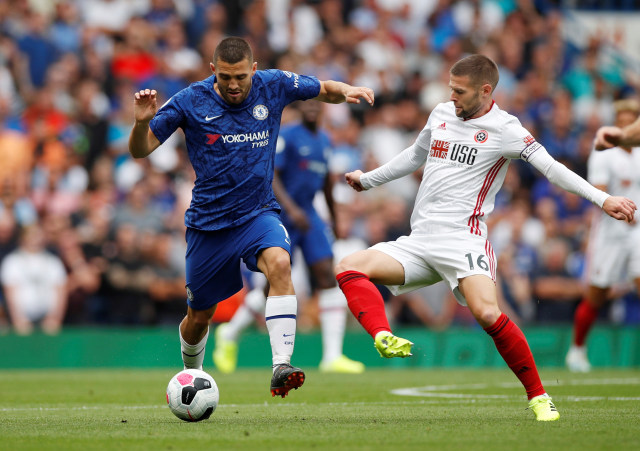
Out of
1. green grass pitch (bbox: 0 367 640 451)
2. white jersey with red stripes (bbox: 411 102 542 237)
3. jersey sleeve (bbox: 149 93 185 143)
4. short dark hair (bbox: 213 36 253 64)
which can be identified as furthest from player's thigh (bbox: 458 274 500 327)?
jersey sleeve (bbox: 149 93 185 143)

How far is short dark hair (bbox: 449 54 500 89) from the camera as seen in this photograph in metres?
7.25

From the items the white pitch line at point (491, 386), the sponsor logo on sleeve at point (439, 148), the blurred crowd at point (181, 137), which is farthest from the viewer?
the blurred crowd at point (181, 137)

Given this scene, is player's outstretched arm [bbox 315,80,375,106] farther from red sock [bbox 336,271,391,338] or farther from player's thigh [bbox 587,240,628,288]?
player's thigh [bbox 587,240,628,288]

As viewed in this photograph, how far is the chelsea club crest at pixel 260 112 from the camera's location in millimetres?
7688

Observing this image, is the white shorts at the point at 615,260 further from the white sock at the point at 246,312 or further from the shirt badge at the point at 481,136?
the shirt badge at the point at 481,136

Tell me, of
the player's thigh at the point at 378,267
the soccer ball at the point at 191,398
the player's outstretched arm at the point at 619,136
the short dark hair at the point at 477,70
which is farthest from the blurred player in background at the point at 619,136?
the soccer ball at the point at 191,398

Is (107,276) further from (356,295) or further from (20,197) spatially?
(356,295)

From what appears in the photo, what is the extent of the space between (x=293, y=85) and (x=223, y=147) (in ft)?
2.68

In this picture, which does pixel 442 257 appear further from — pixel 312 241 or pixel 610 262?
pixel 610 262

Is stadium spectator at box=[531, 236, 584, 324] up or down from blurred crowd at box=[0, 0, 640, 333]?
down

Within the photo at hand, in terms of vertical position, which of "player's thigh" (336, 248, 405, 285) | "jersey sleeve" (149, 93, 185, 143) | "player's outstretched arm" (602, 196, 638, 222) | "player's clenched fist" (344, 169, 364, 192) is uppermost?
"jersey sleeve" (149, 93, 185, 143)

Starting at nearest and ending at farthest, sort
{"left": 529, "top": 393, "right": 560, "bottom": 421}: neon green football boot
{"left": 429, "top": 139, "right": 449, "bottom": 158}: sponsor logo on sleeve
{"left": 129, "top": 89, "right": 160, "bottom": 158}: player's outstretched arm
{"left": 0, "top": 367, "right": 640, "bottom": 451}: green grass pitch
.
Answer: {"left": 0, "top": 367, "right": 640, "bottom": 451}: green grass pitch
{"left": 529, "top": 393, "right": 560, "bottom": 421}: neon green football boot
{"left": 129, "top": 89, "right": 160, "bottom": 158}: player's outstretched arm
{"left": 429, "top": 139, "right": 449, "bottom": 158}: sponsor logo on sleeve

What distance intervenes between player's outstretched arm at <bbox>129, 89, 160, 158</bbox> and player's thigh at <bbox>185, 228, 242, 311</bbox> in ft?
2.57

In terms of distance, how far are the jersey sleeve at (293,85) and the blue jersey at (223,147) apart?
19 centimetres
